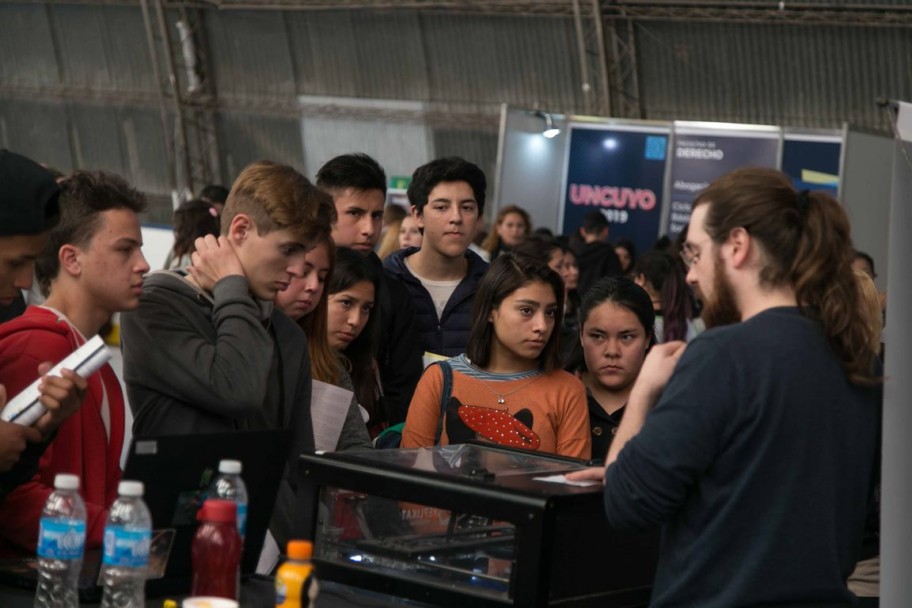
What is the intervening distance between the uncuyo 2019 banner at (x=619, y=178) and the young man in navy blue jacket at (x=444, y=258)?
866 centimetres

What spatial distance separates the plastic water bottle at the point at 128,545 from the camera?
6.50ft

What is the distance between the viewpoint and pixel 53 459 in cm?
251

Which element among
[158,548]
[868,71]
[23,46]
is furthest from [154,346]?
[23,46]

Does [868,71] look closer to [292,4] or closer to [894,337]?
[292,4]

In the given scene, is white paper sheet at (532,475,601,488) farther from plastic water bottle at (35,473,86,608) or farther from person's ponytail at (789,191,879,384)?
plastic water bottle at (35,473,86,608)

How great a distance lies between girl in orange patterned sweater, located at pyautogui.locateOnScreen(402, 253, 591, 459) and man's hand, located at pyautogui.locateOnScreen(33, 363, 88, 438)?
3.93ft

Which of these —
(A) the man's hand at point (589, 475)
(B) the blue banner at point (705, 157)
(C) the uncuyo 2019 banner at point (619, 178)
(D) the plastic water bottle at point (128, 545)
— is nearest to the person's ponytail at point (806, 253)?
(A) the man's hand at point (589, 475)

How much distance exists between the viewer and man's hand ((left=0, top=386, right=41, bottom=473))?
2.22 m

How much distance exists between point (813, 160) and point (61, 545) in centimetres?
1104

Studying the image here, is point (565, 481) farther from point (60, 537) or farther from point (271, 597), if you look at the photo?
point (60, 537)

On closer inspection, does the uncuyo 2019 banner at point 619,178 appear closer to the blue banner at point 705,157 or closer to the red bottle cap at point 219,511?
the blue banner at point 705,157

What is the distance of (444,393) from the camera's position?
11.0 feet

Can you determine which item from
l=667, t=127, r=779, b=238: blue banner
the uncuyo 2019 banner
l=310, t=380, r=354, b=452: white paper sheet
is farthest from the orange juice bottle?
the uncuyo 2019 banner

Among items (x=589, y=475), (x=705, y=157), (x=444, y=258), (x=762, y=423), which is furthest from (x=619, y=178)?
(x=762, y=423)
